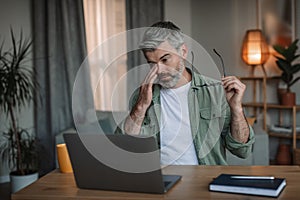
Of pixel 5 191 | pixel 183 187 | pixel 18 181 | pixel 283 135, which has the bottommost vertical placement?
pixel 5 191

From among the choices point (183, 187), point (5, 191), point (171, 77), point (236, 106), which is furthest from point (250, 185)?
point (5, 191)

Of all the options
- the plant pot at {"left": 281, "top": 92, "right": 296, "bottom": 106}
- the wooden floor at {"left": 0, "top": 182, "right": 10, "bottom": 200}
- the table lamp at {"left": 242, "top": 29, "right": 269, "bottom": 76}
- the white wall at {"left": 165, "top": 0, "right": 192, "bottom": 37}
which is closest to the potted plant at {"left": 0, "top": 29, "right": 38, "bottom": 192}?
the wooden floor at {"left": 0, "top": 182, "right": 10, "bottom": 200}

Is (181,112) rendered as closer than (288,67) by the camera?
Yes

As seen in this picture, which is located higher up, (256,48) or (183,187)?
(256,48)

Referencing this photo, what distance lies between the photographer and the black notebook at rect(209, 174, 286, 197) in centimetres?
118

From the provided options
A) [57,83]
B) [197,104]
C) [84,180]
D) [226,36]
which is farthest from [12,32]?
[84,180]

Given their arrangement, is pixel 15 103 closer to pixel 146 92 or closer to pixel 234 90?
pixel 146 92

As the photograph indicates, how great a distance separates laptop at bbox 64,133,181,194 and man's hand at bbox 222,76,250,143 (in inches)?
15.2

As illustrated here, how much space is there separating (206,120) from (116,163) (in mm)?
612

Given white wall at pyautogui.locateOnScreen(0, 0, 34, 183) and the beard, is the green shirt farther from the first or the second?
white wall at pyautogui.locateOnScreen(0, 0, 34, 183)

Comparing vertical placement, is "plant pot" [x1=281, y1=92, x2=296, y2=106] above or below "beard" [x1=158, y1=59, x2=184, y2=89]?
below

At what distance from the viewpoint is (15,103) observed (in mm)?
3518

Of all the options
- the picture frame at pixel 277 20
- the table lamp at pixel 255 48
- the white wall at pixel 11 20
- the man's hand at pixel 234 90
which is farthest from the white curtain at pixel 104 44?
the man's hand at pixel 234 90

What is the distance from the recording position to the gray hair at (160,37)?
1.60m
